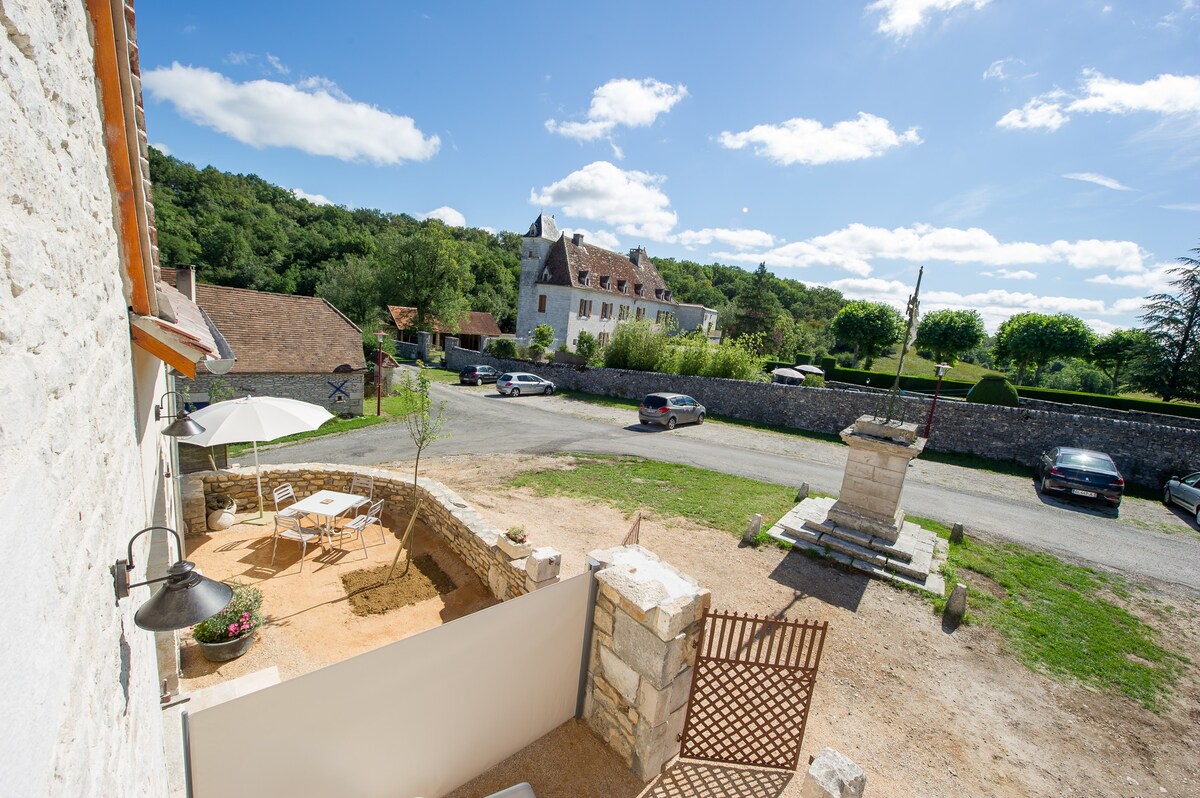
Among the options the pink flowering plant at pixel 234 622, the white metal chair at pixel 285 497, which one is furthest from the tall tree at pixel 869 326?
the pink flowering plant at pixel 234 622

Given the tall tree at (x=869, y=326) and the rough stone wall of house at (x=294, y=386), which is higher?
the tall tree at (x=869, y=326)

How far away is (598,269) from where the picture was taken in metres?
36.5

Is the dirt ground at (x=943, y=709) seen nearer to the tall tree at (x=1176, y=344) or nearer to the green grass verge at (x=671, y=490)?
the green grass verge at (x=671, y=490)

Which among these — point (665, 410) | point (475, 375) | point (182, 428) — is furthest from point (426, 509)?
point (475, 375)

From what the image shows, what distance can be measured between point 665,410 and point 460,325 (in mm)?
28523

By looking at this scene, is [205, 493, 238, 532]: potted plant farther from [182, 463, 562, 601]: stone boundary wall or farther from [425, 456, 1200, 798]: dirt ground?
[425, 456, 1200, 798]: dirt ground

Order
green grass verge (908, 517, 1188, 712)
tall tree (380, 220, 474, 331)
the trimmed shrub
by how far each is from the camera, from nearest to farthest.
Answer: green grass verge (908, 517, 1188, 712) < the trimmed shrub < tall tree (380, 220, 474, 331)

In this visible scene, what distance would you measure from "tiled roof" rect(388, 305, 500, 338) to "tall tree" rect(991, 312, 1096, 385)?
41.4m

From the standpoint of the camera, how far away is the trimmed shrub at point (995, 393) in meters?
21.5

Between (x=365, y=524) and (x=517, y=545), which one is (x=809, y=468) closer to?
(x=517, y=545)

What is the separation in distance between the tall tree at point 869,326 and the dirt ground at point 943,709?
111 feet

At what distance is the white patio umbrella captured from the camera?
7.50m

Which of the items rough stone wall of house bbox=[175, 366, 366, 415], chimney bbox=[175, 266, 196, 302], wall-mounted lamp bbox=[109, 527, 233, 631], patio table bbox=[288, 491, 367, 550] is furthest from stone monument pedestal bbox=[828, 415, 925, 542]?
rough stone wall of house bbox=[175, 366, 366, 415]

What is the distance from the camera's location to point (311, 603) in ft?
20.9
